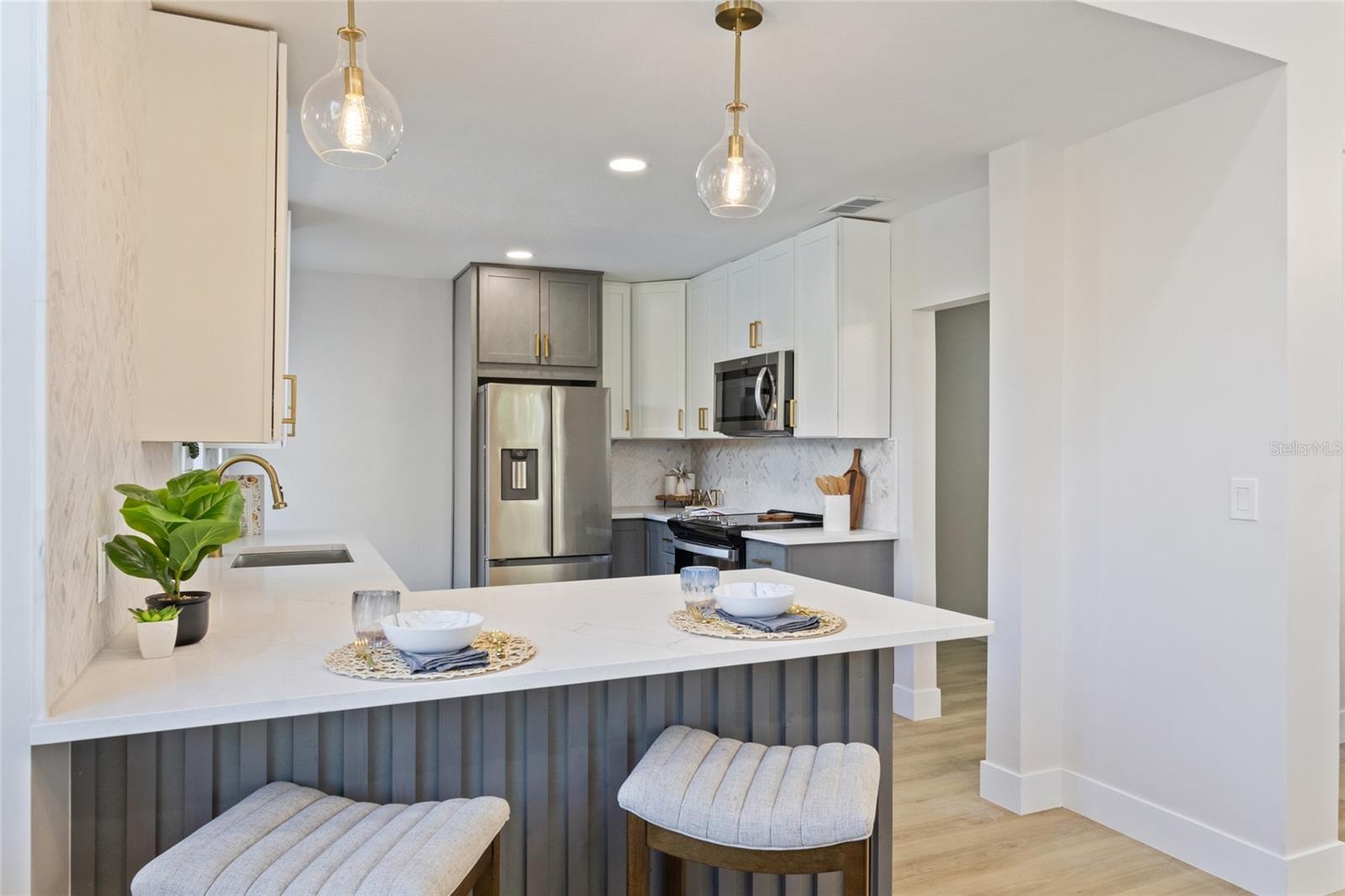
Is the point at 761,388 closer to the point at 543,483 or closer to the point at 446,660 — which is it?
the point at 543,483

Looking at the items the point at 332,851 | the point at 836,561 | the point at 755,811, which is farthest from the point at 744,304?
the point at 332,851

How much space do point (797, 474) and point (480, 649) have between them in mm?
3608

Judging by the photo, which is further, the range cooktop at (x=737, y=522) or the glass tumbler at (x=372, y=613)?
the range cooktop at (x=737, y=522)

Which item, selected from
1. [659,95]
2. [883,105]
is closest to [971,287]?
[883,105]

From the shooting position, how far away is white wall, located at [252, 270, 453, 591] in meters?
5.37

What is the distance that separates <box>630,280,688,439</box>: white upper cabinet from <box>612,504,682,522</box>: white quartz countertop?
495 mm

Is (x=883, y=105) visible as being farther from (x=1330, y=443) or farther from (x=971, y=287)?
(x=1330, y=443)

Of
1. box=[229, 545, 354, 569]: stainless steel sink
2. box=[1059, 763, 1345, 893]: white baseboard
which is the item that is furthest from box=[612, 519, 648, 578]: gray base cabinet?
box=[1059, 763, 1345, 893]: white baseboard

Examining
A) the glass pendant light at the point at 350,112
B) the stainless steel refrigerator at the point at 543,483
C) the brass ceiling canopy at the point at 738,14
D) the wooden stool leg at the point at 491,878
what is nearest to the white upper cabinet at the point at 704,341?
the stainless steel refrigerator at the point at 543,483

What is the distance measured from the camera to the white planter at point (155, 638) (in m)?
1.64

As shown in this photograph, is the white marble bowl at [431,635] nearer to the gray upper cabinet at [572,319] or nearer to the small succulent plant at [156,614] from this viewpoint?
the small succulent plant at [156,614]

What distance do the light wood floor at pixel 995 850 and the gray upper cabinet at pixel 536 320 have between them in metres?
2.95

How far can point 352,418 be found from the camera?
216 inches
